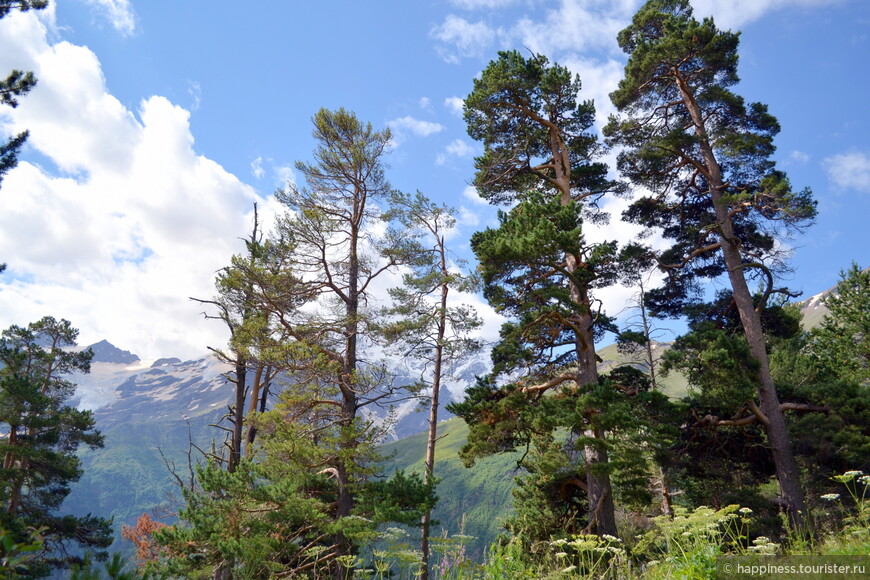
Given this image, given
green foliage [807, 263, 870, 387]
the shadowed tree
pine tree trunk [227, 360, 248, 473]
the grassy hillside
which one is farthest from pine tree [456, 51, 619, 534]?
the grassy hillside

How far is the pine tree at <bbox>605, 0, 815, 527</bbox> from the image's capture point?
503 inches

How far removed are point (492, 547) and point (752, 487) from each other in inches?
630

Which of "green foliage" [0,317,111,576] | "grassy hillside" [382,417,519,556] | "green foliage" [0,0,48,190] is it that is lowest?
"grassy hillside" [382,417,519,556]

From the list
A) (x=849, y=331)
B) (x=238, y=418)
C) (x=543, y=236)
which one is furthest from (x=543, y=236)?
(x=849, y=331)

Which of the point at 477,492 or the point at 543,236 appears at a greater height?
the point at 543,236

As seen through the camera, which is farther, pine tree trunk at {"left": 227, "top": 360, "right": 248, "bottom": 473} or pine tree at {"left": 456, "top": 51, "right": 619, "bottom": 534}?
pine tree trunk at {"left": 227, "top": 360, "right": 248, "bottom": 473}

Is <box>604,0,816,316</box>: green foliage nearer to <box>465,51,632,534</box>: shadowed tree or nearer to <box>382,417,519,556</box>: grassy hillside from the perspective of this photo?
<box>465,51,632,534</box>: shadowed tree

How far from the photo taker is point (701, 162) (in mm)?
15539

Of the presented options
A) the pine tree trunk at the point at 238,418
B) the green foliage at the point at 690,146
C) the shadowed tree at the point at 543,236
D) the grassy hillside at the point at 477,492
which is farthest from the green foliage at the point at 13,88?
the grassy hillside at the point at 477,492

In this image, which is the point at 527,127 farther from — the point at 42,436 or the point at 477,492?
the point at 477,492

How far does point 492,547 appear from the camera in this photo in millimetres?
4414

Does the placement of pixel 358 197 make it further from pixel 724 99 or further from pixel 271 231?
pixel 724 99

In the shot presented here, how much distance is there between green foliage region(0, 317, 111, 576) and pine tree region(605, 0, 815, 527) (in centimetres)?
2254

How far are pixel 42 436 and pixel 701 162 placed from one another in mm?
28353
